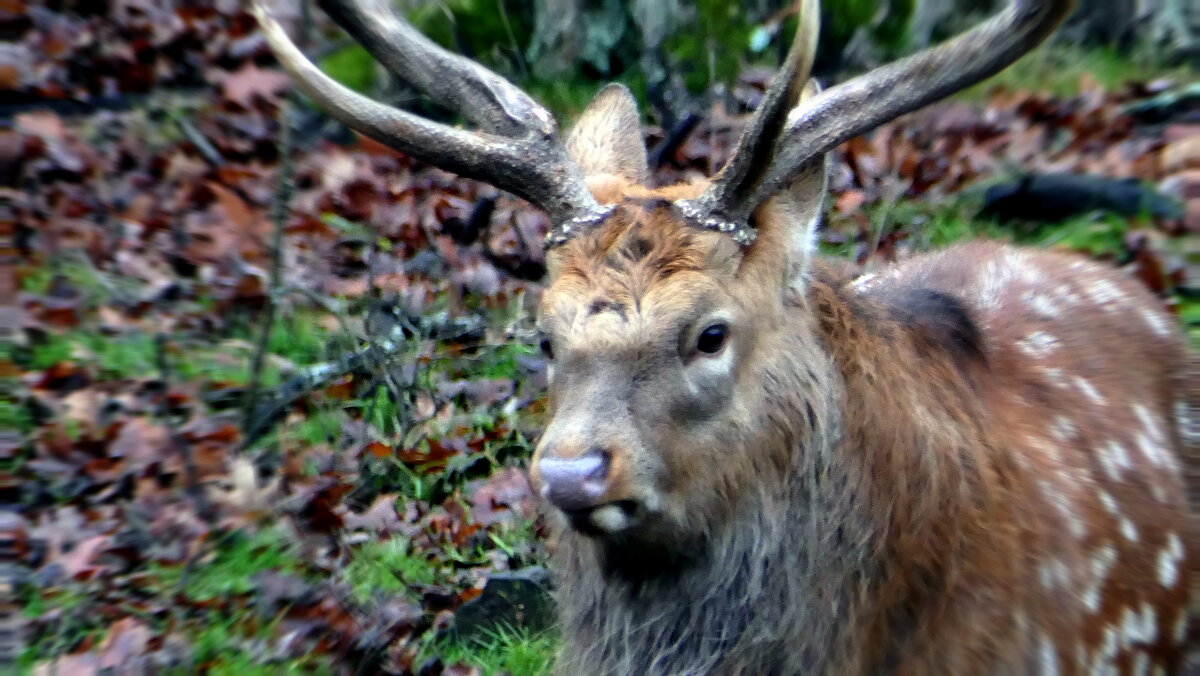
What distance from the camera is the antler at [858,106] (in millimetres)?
3219

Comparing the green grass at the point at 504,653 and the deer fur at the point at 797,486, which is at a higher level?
the deer fur at the point at 797,486

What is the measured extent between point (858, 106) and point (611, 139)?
109 centimetres

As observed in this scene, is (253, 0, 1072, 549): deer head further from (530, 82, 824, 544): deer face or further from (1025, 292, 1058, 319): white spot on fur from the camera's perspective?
(1025, 292, 1058, 319): white spot on fur

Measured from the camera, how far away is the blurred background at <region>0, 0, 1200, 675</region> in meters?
4.72

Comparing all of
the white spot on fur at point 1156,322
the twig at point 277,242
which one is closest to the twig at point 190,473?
the twig at point 277,242

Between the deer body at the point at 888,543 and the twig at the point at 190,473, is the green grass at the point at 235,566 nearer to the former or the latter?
the twig at the point at 190,473

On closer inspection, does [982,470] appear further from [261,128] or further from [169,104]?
[169,104]

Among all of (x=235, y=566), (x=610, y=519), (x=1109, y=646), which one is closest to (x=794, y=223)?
(x=610, y=519)

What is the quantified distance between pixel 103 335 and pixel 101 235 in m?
1.24

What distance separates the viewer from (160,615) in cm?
461

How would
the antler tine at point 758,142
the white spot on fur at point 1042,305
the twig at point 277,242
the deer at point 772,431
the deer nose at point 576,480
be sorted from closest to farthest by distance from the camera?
the deer nose at point 576,480 < the antler tine at point 758,142 < the deer at point 772,431 < the white spot on fur at point 1042,305 < the twig at point 277,242

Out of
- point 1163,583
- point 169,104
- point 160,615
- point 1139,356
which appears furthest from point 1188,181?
point 169,104

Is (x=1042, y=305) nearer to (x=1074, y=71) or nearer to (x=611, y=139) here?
(x=611, y=139)

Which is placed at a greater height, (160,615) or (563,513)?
(563,513)
